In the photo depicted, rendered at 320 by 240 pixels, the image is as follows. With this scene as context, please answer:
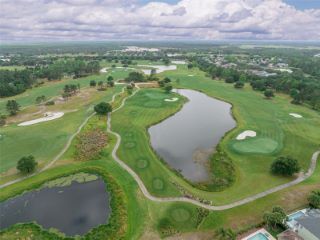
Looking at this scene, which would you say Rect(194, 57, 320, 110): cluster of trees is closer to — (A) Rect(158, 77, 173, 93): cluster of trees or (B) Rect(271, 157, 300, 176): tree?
(A) Rect(158, 77, 173, 93): cluster of trees

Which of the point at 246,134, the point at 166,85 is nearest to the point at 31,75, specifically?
the point at 166,85

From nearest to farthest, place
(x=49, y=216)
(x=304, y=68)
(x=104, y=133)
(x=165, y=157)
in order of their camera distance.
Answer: (x=49, y=216) → (x=165, y=157) → (x=104, y=133) → (x=304, y=68)

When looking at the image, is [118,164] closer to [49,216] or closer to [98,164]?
[98,164]

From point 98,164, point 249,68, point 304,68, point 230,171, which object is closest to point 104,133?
point 98,164

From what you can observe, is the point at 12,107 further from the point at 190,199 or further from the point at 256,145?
the point at 256,145

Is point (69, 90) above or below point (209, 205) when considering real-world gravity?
above

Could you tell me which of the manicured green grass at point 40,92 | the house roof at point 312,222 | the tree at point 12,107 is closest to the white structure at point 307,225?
the house roof at point 312,222
